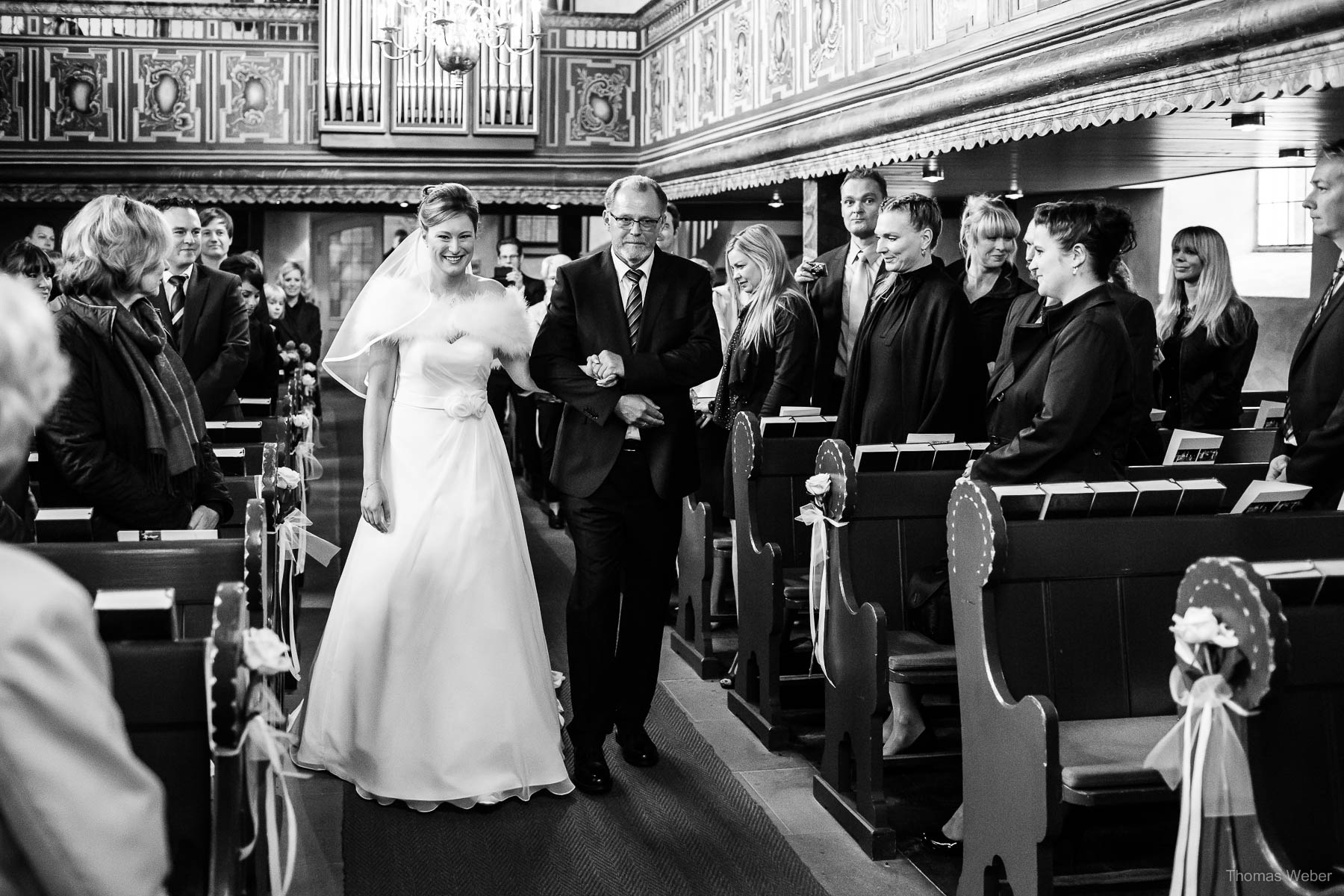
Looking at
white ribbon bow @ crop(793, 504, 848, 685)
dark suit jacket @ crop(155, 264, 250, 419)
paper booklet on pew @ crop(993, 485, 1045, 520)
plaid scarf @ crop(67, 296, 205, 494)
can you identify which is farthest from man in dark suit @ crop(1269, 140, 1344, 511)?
dark suit jacket @ crop(155, 264, 250, 419)

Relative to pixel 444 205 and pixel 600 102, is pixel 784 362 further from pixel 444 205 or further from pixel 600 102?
pixel 600 102

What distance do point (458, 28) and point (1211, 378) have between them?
19.1 ft

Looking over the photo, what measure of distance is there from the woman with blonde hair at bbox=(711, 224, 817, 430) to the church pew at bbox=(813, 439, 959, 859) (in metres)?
1.60

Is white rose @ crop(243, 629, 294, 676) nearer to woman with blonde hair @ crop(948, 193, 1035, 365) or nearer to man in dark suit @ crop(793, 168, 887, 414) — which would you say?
woman with blonde hair @ crop(948, 193, 1035, 365)

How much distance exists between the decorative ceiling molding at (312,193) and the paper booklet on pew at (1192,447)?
8.25 metres

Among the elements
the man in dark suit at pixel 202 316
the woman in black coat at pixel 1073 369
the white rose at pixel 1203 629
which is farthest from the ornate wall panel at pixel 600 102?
the white rose at pixel 1203 629

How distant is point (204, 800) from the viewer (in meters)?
2.10

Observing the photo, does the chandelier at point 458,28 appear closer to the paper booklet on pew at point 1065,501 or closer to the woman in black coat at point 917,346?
the woman in black coat at point 917,346

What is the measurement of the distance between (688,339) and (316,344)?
11.0 m

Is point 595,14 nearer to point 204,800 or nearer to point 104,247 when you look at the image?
point 104,247

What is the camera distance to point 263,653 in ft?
6.77

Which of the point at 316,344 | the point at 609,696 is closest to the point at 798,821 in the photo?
the point at 609,696

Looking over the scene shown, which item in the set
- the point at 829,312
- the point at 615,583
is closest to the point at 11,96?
the point at 829,312

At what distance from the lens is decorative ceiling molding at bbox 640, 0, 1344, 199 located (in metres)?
4.09
